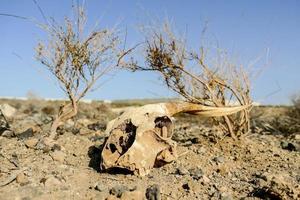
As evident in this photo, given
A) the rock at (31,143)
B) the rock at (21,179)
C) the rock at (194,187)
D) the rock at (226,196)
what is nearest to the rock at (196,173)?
the rock at (194,187)

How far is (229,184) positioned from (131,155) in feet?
4.98

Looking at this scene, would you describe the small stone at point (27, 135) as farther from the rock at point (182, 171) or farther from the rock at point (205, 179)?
the rock at point (205, 179)

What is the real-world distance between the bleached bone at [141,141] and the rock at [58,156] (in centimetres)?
88

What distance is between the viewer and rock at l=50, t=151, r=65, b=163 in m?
7.91

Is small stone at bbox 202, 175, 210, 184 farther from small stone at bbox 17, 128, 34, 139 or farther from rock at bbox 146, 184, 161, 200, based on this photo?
small stone at bbox 17, 128, 34, 139

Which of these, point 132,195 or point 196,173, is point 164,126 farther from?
point 132,195

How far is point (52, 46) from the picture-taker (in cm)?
915

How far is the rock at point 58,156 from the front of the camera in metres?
7.91

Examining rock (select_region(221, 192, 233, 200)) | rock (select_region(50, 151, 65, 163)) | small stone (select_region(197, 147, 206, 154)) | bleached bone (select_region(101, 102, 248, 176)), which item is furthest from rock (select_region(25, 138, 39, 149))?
rock (select_region(221, 192, 233, 200))

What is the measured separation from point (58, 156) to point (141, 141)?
5.33ft

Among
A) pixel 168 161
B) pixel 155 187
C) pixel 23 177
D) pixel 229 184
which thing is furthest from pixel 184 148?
pixel 23 177

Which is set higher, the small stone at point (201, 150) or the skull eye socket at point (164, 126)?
the skull eye socket at point (164, 126)

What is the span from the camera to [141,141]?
7.19m

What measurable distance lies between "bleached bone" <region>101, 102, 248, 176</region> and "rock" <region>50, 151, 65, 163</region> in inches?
34.7
